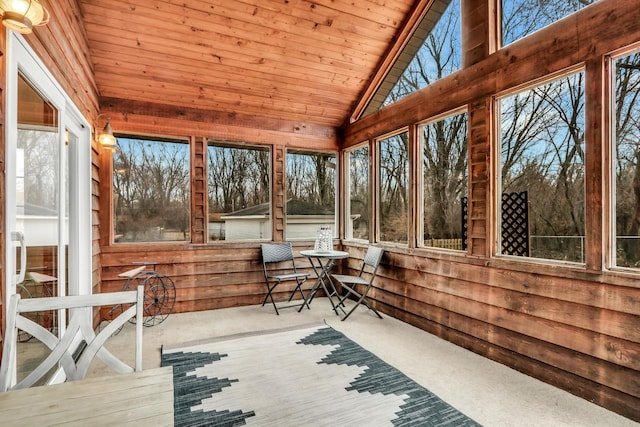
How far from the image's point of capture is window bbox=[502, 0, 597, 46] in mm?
2598

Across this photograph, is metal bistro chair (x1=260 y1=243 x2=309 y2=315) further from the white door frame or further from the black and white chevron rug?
the white door frame

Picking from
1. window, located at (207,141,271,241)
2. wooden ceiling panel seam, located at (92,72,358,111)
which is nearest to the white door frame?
wooden ceiling panel seam, located at (92,72,358,111)

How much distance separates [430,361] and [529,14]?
301 centimetres

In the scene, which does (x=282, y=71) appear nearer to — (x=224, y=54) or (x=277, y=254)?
(x=224, y=54)

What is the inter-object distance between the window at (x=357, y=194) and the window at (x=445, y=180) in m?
1.14

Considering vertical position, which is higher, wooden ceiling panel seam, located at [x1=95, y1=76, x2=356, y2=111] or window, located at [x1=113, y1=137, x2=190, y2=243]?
wooden ceiling panel seam, located at [x1=95, y1=76, x2=356, y2=111]

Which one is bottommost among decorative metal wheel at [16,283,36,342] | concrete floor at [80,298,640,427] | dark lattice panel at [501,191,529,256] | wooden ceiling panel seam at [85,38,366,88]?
concrete floor at [80,298,640,427]

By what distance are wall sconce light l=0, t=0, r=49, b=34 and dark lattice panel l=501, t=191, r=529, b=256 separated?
10.9 feet

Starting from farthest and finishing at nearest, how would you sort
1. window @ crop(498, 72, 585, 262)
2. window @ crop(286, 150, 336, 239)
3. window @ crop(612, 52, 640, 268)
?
window @ crop(286, 150, 336, 239)
window @ crop(498, 72, 585, 262)
window @ crop(612, 52, 640, 268)

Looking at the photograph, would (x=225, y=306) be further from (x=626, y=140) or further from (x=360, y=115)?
(x=626, y=140)

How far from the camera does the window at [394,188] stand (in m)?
4.21

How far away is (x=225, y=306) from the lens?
466 centimetres

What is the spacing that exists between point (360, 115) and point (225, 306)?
10.8ft

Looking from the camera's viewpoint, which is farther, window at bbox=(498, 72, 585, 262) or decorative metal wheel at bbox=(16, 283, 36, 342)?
window at bbox=(498, 72, 585, 262)
